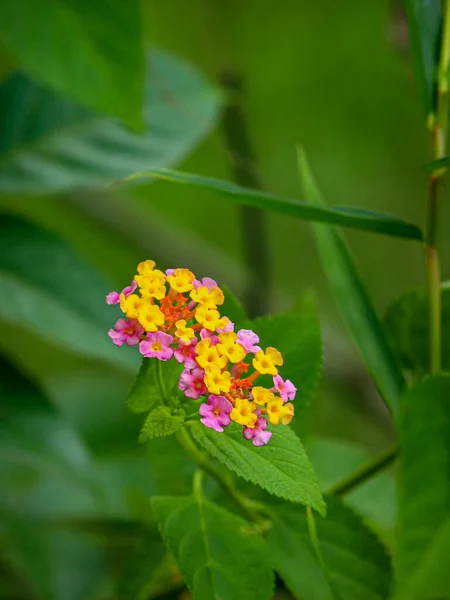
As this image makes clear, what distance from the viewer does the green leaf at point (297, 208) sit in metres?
0.29

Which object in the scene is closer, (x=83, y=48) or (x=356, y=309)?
(x=356, y=309)

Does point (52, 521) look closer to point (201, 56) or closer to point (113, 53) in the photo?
point (113, 53)

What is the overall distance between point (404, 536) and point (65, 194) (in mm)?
748

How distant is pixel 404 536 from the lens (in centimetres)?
26

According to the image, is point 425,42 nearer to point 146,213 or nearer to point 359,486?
point 359,486

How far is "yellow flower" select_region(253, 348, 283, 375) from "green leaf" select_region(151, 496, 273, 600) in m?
0.07

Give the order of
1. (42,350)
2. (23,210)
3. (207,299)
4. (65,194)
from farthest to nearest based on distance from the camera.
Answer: (42,350) → (23,210) → (65,194) → (207,299)

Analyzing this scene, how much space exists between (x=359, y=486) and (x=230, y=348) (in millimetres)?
289

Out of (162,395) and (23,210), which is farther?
(23,210)

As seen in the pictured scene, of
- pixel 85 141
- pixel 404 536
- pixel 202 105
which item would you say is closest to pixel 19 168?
pixel 85 141

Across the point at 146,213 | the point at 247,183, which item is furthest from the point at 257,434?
the point at 146,213

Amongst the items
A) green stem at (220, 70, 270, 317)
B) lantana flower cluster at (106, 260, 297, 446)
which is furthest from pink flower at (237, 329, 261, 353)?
green stem at (220, 70, 270, 317)

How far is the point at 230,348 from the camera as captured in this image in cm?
24

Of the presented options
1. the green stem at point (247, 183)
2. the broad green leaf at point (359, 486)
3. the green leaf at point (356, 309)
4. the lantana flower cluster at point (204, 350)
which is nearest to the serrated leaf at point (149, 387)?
the lantana flower cluster at point (204, 350)
